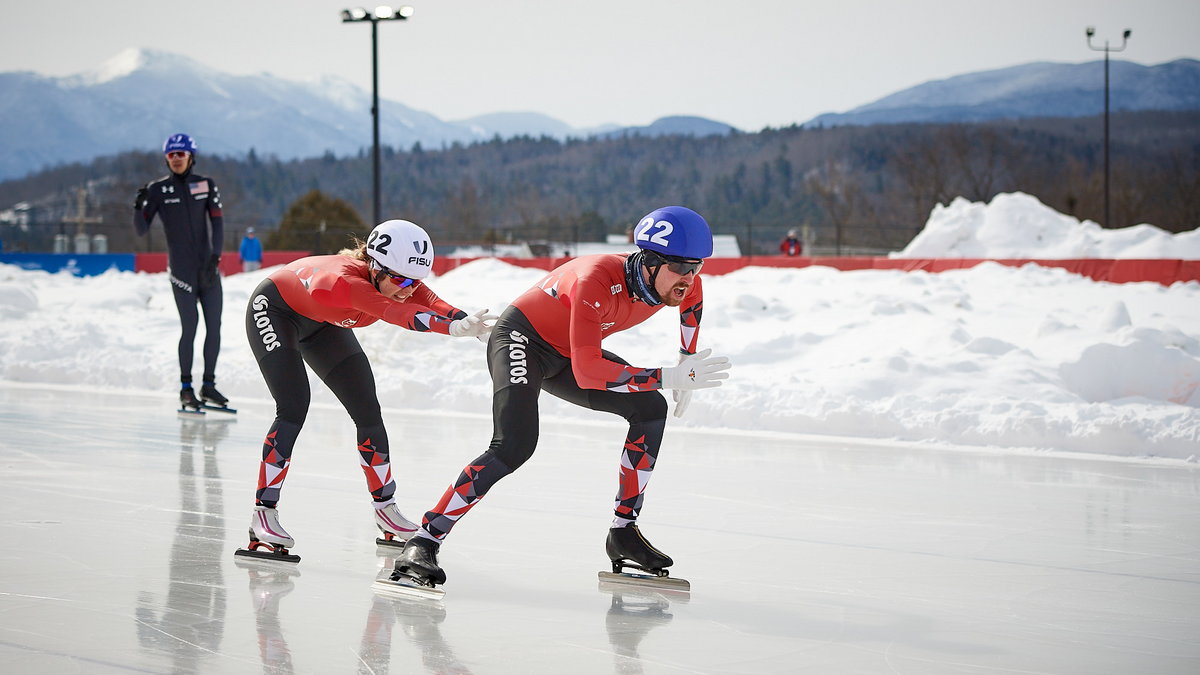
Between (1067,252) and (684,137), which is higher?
(684,137)

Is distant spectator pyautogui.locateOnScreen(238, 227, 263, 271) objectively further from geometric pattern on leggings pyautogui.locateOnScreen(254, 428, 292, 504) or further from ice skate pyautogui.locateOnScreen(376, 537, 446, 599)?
ice skate pyautogui.locateOnScreen(376, 537, 446, 599)

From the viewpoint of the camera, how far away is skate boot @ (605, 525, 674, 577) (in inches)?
168

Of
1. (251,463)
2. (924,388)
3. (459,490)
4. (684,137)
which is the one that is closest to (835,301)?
(924,388)

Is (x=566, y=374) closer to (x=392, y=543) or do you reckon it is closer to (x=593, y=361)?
(x=593, y=361)

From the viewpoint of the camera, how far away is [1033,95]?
485 ft

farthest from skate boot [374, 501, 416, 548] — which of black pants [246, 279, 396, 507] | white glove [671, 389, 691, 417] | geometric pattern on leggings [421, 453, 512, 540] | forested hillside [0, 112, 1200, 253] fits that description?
forested hillside [0, 112, 1200, 253]

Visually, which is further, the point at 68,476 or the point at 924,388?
the point at 924,388

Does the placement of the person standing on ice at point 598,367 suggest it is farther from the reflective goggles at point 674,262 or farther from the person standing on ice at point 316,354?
the person standing on ice at point 316,354

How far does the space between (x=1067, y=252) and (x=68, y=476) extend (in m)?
18.8

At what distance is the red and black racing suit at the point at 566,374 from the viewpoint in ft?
12.6

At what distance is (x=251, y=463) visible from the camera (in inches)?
266

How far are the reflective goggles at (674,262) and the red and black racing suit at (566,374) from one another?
0.22ft

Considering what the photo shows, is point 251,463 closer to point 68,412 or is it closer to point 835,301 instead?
point 68,412

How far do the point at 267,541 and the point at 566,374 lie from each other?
138 cm
